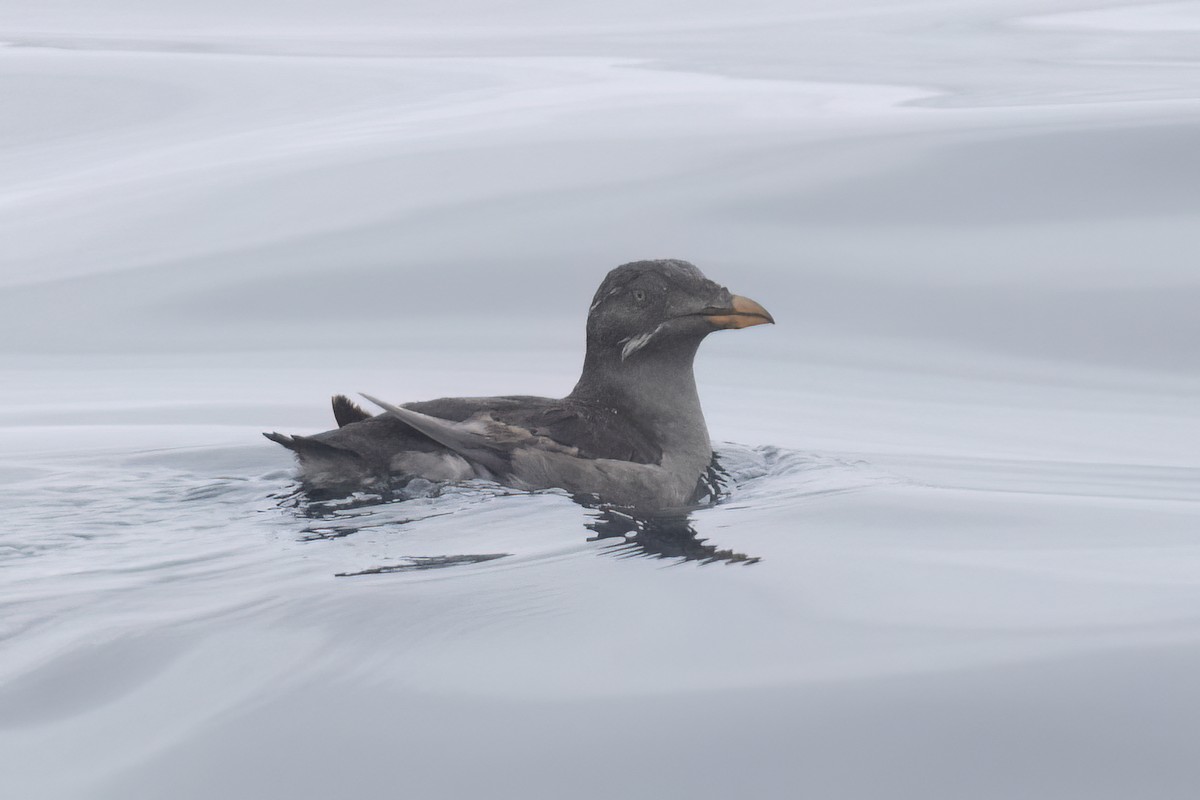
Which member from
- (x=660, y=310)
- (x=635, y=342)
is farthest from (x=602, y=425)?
(x=660, y=310)

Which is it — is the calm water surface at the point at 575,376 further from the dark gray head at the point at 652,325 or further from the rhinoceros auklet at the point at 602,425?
the dark gray head at the point at 652,325

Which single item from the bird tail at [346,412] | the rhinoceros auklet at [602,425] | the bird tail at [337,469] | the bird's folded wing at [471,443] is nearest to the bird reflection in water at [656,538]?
the rhinoceros auklet at [602,425]

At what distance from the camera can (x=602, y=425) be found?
697 cm

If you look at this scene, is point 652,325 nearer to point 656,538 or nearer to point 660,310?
point 660,310

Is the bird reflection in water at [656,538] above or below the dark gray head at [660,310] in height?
below

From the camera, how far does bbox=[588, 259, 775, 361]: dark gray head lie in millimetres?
7102

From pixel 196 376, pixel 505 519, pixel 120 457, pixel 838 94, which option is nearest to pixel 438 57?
pixel 838 94

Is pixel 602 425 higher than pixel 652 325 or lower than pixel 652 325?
lower

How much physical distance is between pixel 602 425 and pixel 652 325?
0.56 metres

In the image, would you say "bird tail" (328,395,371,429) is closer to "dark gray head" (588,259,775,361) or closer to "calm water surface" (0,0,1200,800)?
"calm water surface" (0,0,1200,800)

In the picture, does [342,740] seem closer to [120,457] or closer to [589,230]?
[120,457]

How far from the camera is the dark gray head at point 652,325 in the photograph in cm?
712

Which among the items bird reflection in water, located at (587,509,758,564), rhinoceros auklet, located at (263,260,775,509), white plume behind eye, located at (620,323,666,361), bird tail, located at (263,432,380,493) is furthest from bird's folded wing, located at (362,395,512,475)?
white plume behind eye, located at (620,323,666,361)

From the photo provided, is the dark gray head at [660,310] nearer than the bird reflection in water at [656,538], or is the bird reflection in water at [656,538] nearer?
the bird reflection in water at [656,538]
